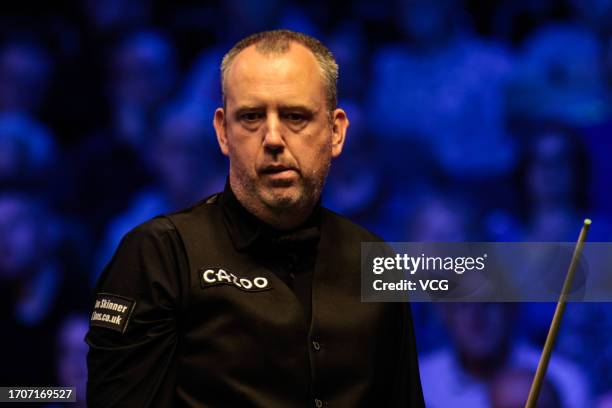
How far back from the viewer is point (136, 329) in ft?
6.59

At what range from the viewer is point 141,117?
3.55 m

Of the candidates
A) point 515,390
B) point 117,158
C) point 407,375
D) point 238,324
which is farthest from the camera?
point 117,158

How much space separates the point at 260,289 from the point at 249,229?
16 cm

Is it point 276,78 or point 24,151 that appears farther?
point 24,151

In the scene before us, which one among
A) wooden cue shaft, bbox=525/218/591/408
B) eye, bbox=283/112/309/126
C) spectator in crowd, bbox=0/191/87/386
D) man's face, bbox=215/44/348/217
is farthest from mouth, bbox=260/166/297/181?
spectator in crowd, bbox=0/191/87/386

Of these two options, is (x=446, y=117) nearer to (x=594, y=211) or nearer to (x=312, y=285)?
(x=594, y=211)

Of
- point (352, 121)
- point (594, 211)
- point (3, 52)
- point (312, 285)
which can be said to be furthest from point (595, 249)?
point (3, 52)

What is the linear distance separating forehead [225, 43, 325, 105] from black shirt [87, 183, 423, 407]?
0.25 meters

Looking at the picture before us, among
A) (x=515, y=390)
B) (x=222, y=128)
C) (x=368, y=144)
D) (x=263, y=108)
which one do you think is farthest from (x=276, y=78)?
(x=515, y=390)

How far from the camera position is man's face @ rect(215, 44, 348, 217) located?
2.20 m

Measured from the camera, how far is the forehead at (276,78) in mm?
2199

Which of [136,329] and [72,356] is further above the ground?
[72,356]

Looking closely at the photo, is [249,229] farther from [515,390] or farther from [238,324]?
[515,390]

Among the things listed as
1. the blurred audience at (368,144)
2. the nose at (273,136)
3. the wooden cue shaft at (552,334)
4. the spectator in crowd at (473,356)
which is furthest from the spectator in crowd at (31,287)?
the wooden cue shaft at (552,334)
